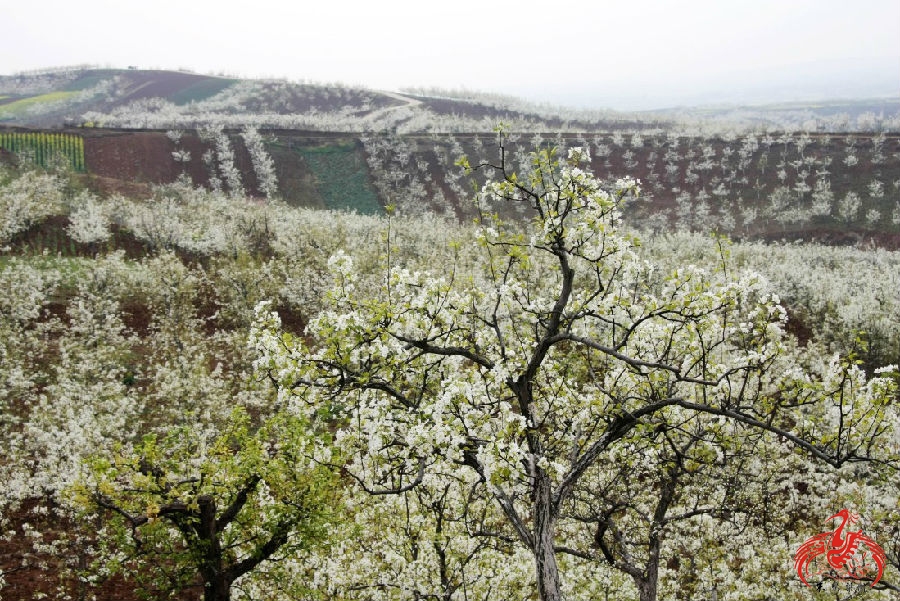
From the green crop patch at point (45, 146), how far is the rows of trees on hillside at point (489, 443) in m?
109

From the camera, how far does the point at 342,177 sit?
17538 cm

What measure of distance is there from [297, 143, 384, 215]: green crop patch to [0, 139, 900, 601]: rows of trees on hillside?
387 feet

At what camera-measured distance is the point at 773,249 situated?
392 ft

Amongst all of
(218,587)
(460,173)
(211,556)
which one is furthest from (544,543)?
(460,173)

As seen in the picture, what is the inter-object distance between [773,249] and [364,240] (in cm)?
9437

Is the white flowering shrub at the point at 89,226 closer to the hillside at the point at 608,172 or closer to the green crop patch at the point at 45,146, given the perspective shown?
the green crop patch at the point at 45,146

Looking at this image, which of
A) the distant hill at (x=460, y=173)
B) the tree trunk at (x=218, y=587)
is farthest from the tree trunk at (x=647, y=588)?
the distant hill at (x=460, y=173)

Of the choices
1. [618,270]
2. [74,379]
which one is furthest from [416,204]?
[618,270]

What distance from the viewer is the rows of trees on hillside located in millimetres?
9844

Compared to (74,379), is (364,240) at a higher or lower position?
higher

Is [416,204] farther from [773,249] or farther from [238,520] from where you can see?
[238,520]

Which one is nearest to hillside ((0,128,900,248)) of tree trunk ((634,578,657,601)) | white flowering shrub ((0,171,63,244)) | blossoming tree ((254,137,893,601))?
white flowering shrub ((0,171,63,244))

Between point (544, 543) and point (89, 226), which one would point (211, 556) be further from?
point (89, 226)

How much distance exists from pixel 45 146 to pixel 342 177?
81070 mm
